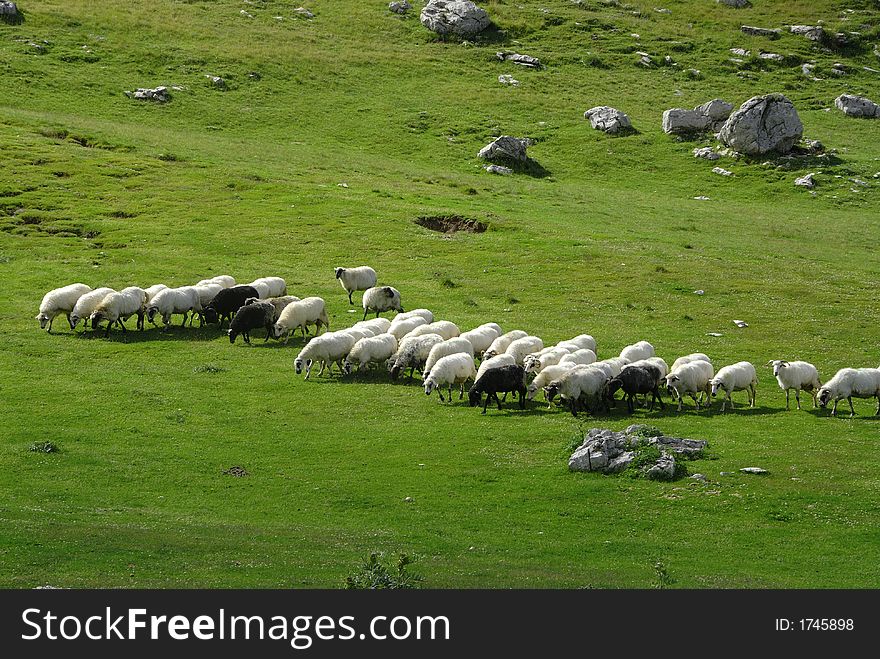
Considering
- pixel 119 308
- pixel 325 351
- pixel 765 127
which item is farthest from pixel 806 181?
pixel 119 308

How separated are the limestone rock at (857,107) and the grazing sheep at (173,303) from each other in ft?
214

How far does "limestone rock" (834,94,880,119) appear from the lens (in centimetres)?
8425

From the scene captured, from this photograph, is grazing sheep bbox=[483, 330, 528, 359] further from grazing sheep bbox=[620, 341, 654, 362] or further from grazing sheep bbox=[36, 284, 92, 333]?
grazing sheep bbox=[36, 284, 92, 333]

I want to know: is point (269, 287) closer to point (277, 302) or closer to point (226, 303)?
point (226, 303)

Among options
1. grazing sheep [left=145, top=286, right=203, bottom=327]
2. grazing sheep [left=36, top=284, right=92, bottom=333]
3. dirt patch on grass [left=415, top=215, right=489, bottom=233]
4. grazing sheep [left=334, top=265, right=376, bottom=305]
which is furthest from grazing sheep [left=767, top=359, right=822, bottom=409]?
dirt patch on grass [left=415, top=215, right=489, bottom=233]

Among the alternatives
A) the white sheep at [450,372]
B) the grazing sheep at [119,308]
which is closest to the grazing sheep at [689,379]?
the white sheep at [450,372]

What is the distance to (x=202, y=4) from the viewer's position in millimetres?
103938

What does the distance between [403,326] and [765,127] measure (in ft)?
153

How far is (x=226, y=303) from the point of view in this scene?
3734 centimetres

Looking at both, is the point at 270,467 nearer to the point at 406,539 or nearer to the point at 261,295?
the point at 406,539

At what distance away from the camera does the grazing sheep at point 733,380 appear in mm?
28500

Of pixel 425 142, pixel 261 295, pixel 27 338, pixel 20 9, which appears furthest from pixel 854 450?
pixel 20 9

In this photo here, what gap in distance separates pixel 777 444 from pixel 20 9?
84.3 m

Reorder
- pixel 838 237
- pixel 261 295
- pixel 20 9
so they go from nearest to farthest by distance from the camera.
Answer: pixel 261 295 → pixel 838 237 → pixel 20 9
